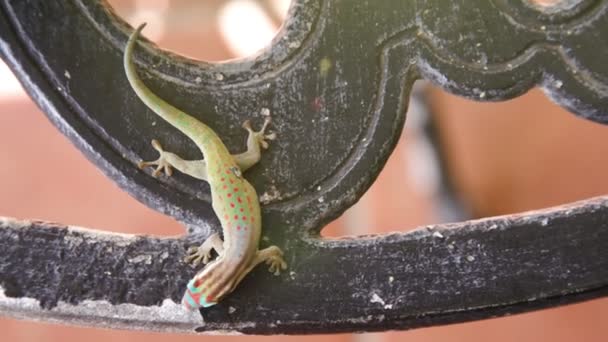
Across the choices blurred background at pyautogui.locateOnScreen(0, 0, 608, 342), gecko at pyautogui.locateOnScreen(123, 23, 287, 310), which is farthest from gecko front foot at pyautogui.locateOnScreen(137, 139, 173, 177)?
blurred background at pyautogui.locateOnScreen(0, 0, 608, 342)

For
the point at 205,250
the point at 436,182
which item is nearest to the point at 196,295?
the point at 205,250

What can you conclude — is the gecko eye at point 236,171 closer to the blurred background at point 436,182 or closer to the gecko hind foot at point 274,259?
the gecko hind foot at point 274,259

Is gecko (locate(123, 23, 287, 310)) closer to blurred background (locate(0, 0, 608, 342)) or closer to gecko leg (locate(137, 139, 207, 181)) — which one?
gecko leg (locate(137, 139, 207, 181))

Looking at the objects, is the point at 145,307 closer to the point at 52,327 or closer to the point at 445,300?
the point at 445,300

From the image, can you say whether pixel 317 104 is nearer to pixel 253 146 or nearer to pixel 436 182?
pixel 253 146

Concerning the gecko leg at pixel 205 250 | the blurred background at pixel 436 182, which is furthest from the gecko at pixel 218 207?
the blurred background at pixel 436 182

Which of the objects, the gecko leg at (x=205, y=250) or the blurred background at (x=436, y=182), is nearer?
the gecko leg at (x=205, y=250)
